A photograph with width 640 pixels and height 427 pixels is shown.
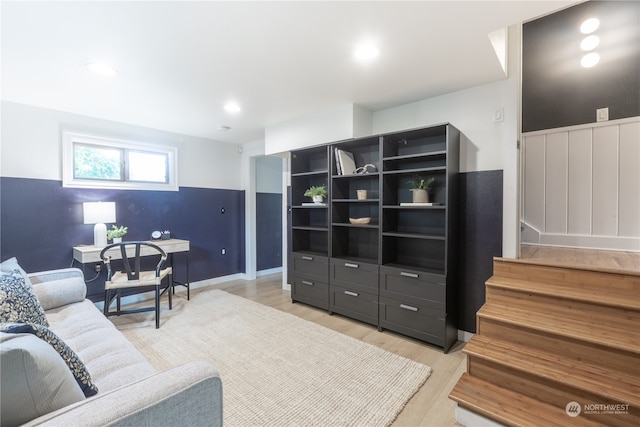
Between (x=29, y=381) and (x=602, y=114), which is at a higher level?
(x=602, y=114)

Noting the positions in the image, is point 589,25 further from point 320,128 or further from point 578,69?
point 320,128

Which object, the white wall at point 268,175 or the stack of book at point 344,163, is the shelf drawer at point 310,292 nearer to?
the stack of book at point 344,163

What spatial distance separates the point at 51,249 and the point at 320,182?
10.9 feet

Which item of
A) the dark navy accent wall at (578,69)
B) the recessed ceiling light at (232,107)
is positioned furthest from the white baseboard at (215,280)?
the dark navy accent wall at (578,69)

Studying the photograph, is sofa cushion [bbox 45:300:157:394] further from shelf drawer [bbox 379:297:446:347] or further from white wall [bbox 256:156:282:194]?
white wall [bbox 256:156:282:194]

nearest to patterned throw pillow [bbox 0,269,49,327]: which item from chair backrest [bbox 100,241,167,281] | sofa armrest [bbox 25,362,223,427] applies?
sofa armrest [bbox 25,362,223,427]

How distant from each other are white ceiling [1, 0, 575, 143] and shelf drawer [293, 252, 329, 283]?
1826 millimetres

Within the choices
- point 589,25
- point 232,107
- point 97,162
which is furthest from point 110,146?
point 589,25

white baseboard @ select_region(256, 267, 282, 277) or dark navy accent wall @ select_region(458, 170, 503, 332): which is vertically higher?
Result: dark navy accent wall @ select_region(458, 170, 503, 332)

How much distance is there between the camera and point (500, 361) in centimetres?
171

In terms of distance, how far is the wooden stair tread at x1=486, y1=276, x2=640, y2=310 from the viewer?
1.69 m

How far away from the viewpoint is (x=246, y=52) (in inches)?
80.0

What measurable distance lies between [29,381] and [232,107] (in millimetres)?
2930

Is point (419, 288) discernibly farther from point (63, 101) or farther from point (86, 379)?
point (63, 101)
